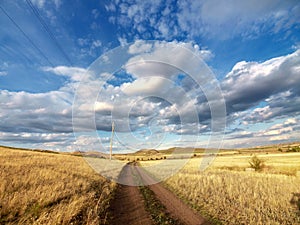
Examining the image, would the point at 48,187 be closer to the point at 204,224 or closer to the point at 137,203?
the point at 137,203

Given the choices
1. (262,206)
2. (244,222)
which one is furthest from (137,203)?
(262,206)

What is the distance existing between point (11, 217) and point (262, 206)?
1014 centimetres

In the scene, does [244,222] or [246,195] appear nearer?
[244,222]

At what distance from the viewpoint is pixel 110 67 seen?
850 inches

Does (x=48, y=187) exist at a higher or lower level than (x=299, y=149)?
lower

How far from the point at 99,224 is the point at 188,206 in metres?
4.64

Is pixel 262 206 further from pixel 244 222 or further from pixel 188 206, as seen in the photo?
pixel 188 206

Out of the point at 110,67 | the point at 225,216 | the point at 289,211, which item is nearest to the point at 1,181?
the point at 225,216

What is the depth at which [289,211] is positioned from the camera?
28.2 ft

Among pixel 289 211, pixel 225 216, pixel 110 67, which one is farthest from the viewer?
pixel 110 67

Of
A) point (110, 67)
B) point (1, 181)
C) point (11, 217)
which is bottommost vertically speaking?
point (11, 217)

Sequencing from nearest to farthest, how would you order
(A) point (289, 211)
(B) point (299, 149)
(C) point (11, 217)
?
1. (C) point (11, 217)
2. (A) point (289, 211)
3. (B) point (299, 149)

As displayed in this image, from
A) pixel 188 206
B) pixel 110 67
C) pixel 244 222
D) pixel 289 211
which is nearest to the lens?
pixel 244 222

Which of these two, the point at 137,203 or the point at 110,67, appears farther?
the point at 110,67
